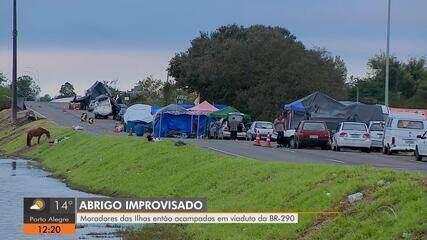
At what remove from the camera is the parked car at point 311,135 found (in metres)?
42.5

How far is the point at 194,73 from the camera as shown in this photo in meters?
91.8

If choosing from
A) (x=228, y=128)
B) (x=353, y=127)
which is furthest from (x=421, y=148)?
(x=228, y=128)

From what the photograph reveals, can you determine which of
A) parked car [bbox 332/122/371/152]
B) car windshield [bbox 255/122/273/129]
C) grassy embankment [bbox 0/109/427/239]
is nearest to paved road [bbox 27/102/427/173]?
parked car [bbox 332/122/371/152]

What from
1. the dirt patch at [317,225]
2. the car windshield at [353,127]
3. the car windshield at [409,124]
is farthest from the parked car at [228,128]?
the dirt patch at [317,225]

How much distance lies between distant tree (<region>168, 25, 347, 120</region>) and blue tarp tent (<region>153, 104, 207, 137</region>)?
50.1 ft

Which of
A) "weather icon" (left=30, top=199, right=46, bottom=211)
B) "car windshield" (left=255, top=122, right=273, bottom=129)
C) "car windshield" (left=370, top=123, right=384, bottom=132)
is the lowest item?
"weather icon" (left=30, top=199, right=46, bottom=211)

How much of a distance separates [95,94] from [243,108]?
105ft

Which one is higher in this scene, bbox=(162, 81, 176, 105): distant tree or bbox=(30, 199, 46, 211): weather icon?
bbox=(162, 81, 176, 105): distant tree

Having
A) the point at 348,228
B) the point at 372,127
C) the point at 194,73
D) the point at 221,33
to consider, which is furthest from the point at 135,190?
the point at 221,33

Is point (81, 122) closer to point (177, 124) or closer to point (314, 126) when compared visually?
point (177, 124)

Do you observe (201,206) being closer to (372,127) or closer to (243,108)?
(372,127)

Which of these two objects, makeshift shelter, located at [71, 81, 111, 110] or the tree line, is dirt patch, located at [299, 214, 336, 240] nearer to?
the tree line

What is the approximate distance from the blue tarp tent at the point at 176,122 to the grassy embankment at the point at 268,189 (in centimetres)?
2449

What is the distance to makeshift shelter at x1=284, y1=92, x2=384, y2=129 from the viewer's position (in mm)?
52562
